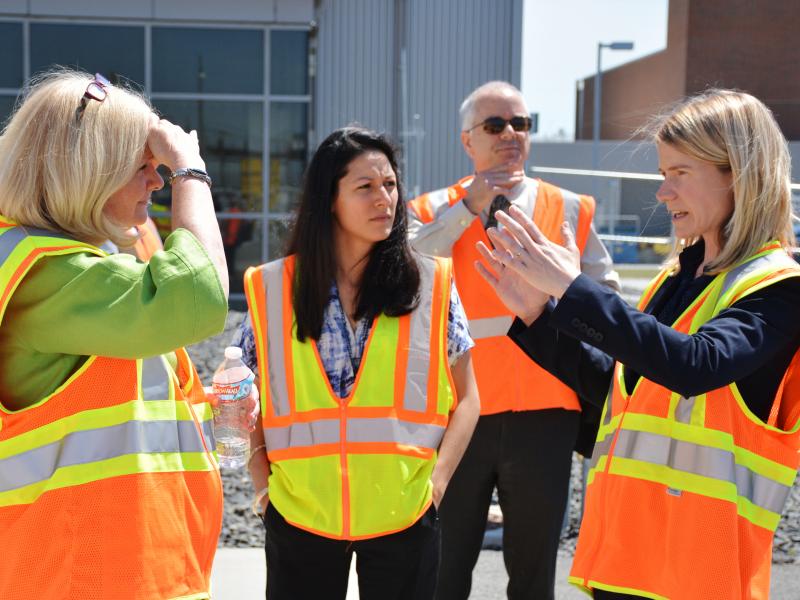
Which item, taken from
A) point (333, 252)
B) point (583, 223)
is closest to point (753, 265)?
point (333, 252)

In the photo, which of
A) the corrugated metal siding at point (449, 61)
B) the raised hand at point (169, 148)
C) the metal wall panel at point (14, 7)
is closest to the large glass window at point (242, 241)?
the corrugated metal siding at point (449, 61)

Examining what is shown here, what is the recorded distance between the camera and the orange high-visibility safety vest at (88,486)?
2084mm

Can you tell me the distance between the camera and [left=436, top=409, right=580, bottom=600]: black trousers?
3.85 metres

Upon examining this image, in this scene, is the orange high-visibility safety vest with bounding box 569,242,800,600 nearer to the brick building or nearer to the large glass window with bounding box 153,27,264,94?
the brick building

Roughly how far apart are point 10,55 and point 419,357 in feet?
46.4

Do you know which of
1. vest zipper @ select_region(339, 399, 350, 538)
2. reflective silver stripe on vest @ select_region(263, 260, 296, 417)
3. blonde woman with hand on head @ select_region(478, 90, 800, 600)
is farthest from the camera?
reflective silver stripe on vest @ select_region(263, 260, 296, 417)

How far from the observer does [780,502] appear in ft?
7.70

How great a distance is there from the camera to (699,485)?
7.67 feet

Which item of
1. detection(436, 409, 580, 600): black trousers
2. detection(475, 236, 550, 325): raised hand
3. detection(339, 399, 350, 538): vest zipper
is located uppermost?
detection(475, 236, 550, 325): raised hand

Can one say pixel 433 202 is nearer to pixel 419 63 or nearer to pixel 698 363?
pixel 698 363

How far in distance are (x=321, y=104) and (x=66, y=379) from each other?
524 inches

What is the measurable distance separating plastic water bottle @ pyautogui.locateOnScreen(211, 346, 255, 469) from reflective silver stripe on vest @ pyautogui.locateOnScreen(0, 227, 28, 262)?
79 cm

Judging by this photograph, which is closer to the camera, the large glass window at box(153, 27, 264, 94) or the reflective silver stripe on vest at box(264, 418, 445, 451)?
the reflective silver stripe on vest at box(264, 418, 445, 451)

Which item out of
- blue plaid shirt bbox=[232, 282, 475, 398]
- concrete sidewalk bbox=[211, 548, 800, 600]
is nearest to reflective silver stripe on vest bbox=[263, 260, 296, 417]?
blue plaid shirt bbox=[232, 282, 475, 398]
